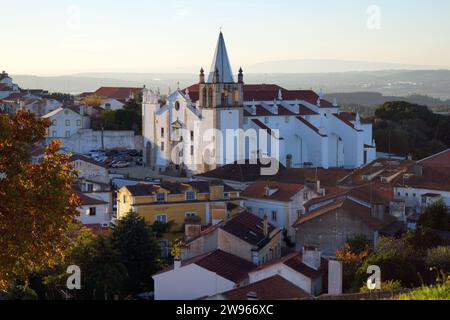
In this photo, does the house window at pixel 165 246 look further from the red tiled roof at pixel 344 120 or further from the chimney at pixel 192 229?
the red tiled roof at pixel 344 120

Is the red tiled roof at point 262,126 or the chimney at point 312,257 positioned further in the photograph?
the red tiled roof at point 262,126

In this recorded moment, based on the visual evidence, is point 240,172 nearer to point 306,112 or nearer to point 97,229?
point 97,229

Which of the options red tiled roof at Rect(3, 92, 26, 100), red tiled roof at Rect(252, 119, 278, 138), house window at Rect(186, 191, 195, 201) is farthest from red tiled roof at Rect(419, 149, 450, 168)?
red tiled roof at Rect(3, 92, 26, 100)

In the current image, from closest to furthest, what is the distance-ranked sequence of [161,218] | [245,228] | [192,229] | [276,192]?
1. [245,228]
2. [192,229]
3. [161,218]
4. [276,192]

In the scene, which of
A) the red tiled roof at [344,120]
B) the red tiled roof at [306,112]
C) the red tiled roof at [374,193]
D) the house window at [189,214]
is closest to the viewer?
the house window at [189,214]

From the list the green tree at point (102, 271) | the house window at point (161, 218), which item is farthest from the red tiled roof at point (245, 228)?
the house window at point (161, 218)

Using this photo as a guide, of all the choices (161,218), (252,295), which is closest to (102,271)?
(252,295)
